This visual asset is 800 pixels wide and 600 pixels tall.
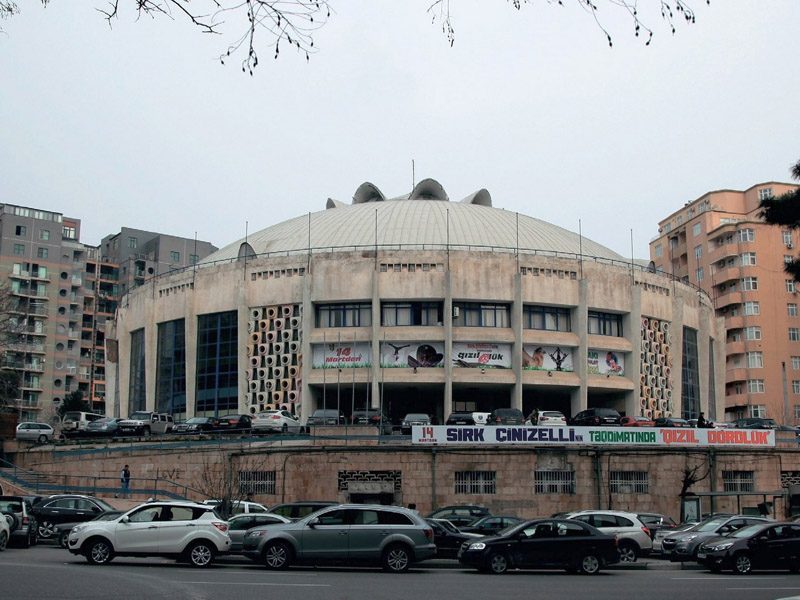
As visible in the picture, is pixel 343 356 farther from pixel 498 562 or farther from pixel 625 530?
pixel 498 562

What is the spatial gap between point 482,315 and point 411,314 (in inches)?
161

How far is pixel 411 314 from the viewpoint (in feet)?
181

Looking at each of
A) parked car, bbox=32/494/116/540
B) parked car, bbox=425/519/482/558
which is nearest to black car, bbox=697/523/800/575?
parked car, bbox=425/519/482/558

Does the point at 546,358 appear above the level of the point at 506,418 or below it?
above

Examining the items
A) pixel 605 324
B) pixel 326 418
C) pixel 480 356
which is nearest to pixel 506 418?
pixel 326 418

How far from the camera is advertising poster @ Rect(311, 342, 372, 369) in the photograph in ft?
178

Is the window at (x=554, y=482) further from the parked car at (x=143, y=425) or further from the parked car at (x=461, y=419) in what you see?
the parked car at (x=143, y=425)

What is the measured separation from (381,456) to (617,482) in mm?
9289

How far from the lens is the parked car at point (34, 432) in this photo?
161 ft

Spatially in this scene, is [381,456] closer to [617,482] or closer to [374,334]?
[617,482]

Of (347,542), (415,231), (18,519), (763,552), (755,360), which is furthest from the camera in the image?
(755,360)

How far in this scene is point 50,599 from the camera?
14180 mm

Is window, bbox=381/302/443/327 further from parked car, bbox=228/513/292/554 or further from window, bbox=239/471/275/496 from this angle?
parked car, bbox=228/513/292/554

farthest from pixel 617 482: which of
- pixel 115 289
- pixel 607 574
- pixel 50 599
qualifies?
pixel 115 289
